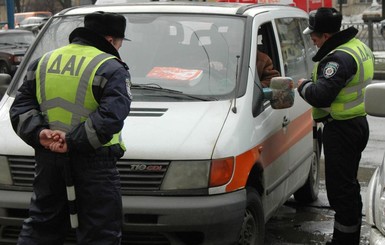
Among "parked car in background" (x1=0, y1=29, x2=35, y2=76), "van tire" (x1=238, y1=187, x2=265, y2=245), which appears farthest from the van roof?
"parked car in background" (x1=0, y1=29, x2=35, y2=76)

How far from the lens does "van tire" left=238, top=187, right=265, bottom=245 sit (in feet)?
15.3

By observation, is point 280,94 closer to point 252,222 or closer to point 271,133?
point 271,133

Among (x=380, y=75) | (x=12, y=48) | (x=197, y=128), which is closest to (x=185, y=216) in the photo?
(x=197, y=128)

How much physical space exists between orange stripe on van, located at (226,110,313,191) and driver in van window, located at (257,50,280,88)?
408 millimetres

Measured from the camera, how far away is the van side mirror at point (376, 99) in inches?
154

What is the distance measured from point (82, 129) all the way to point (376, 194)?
155 cm

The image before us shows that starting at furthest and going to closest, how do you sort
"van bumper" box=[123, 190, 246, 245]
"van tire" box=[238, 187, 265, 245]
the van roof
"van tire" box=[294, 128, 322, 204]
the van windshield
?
"van tire" box=[294, 128, 322, 204] < the van roof < the van windshield < "van tire" box=[238, 187, 265, 245] < "van bumper" box=[123, 190, 246, 245]

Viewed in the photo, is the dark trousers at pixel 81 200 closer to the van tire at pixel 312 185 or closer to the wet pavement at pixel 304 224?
the wet pavement at pixel 304 224

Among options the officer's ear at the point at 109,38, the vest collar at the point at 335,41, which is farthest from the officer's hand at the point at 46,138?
the vest collar at the point at 335,41

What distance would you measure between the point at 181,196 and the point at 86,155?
2.60ft

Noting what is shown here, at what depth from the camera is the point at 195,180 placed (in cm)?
434

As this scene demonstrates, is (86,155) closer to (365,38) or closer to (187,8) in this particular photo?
(187,8)

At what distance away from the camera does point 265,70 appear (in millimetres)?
5594

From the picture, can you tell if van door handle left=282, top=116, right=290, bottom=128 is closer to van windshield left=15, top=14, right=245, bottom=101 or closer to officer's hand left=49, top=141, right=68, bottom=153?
van windshield left=15, top=14, right=245, bottom=101
